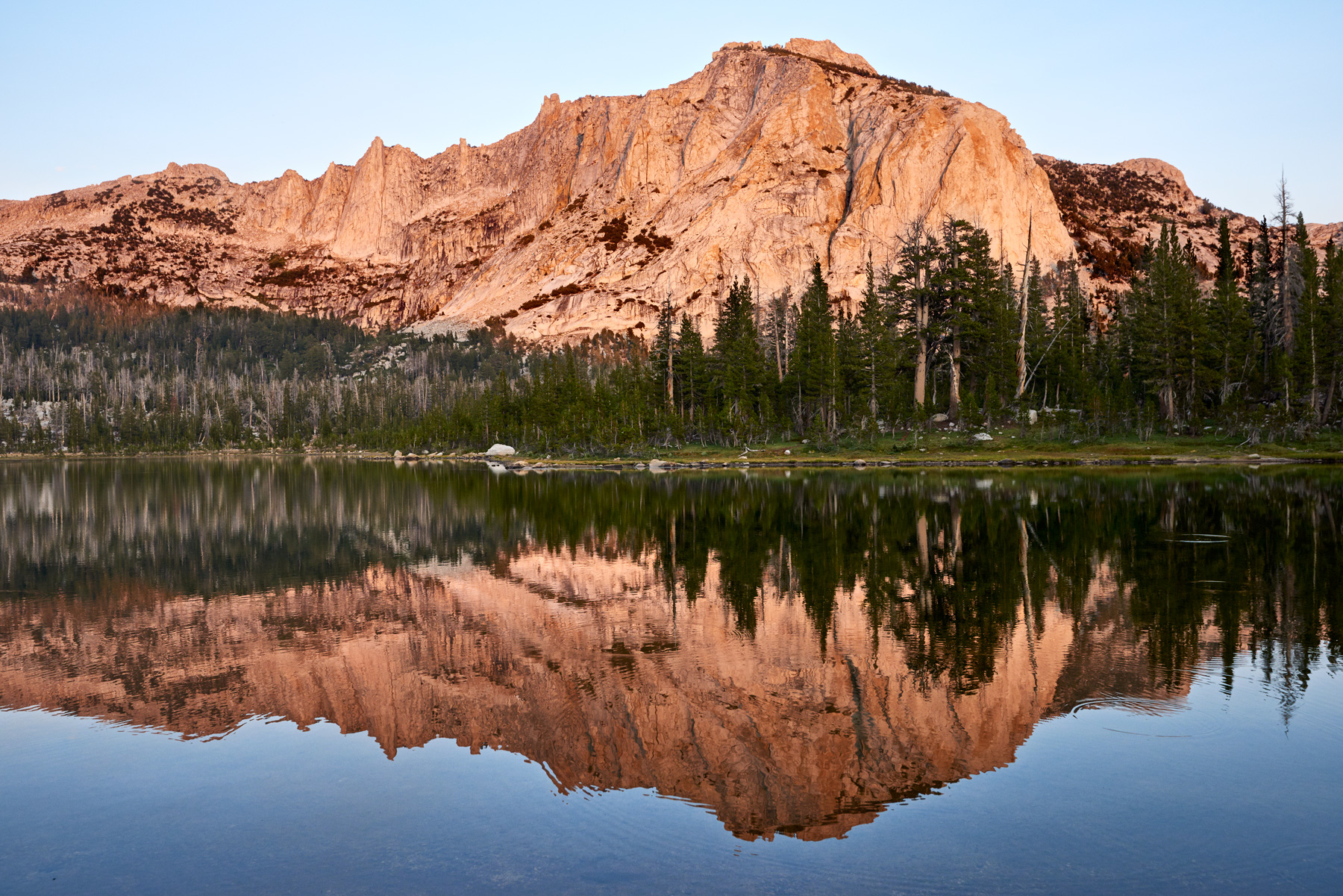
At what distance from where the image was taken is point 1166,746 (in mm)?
9383

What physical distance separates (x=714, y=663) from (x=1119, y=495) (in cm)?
3159

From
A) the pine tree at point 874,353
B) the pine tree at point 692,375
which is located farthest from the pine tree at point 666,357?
the pine tree at point 874,353

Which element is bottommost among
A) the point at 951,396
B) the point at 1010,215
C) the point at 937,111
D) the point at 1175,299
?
the point at 951,396

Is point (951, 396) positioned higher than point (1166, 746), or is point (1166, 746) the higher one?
point (951, 396)

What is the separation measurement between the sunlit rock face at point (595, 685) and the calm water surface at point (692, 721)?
0.06 metres

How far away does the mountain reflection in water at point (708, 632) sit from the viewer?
32.4 feet

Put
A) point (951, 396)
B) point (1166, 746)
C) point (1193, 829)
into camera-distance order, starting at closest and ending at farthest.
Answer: point (1193, 829)
point (1166, 746)
point (951, 396)

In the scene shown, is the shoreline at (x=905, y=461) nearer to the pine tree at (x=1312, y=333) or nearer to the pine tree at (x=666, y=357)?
the pine tree at (x=1312, y=333)

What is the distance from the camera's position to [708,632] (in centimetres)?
1504

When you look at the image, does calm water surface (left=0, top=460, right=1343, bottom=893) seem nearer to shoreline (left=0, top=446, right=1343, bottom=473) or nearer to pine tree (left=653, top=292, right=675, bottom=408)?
shoreline (left=0, top=446, right=1343, bottom=473)

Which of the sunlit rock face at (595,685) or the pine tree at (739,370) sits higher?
the pine tree at (739,370)

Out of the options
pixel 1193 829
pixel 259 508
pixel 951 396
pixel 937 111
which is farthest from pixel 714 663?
pixel 937 111

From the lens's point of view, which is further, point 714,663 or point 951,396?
point 951,396

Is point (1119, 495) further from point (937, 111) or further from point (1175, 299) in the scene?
point (937, 111)
